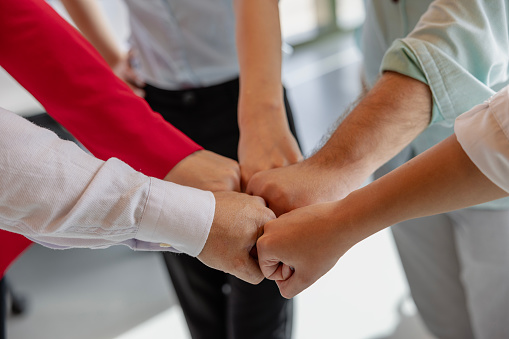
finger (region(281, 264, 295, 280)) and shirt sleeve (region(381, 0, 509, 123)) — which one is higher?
shirt sleeve (region(381, 0, 509, 123))

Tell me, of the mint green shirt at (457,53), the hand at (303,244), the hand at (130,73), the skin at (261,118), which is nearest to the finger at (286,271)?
the hand at (303,244)

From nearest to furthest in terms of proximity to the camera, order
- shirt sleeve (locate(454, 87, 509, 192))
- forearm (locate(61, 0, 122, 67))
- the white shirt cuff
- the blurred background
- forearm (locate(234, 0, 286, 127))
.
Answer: shirt sleeve (locate(454, 87, 509, 192)) < the white shirt cuff < forearm (locate(234, 0, 286, 127)) < forearm (locate(61, 0, 122, 67)) < the blurred background

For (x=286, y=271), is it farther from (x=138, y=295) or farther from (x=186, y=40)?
(x=138, y=295)

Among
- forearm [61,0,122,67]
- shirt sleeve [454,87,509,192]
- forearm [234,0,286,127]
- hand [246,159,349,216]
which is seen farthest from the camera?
forearm [61,0,122,67]

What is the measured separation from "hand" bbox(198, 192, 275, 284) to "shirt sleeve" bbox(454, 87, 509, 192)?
393 mm

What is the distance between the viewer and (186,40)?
4.05ft

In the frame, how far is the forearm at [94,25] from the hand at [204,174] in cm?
61

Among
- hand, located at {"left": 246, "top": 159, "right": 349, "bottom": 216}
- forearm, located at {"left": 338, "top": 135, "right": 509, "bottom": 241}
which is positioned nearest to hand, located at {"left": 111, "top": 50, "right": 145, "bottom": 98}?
hand, located at {"left": 246, "top": 159, "right": 349, "bottom": 216}

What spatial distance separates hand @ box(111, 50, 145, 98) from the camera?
1.34 metres

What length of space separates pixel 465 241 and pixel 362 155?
1.43ft

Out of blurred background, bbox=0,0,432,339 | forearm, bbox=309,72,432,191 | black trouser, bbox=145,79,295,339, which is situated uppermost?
forearm, bbox=309,72,432,191

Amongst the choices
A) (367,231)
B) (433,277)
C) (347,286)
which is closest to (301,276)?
(367,231)

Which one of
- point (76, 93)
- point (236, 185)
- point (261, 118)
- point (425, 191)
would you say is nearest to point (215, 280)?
point (236, 185)

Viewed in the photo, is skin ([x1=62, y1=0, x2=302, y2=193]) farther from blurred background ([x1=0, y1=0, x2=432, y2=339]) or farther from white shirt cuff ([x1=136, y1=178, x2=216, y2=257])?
blurred background ([x1=0, y1=0, x2=432, y2=339])
